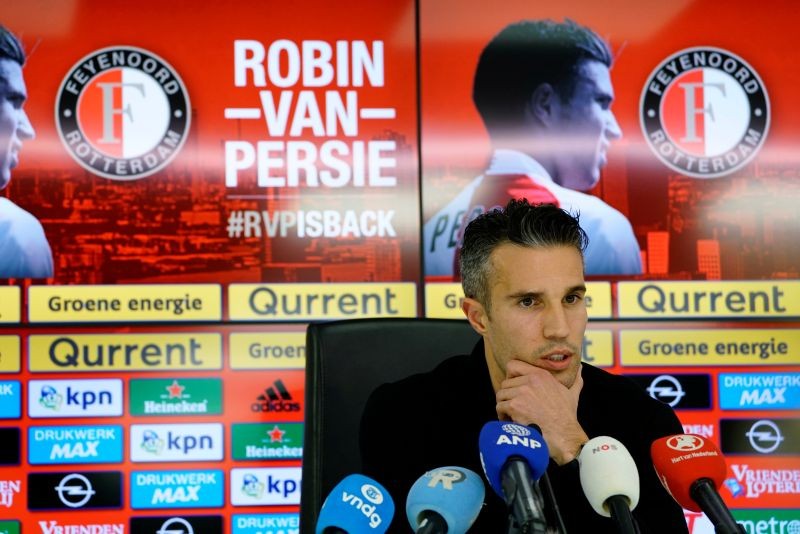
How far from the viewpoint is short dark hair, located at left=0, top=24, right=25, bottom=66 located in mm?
2627

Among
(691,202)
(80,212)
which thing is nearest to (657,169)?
(691,202)

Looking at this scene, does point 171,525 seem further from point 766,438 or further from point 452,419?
point 766,438

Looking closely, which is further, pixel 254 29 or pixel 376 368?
pixel 254 29

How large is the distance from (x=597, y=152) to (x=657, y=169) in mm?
191

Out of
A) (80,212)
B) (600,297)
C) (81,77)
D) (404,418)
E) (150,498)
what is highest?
(81,77)

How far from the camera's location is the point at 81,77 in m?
2.63

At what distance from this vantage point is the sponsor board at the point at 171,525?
2621mm

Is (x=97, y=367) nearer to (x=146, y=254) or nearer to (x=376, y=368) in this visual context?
(x=146, y=254)

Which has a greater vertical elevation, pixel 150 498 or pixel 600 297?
pixel 600 297

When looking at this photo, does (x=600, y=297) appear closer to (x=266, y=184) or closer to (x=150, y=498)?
(x=266, y=184)

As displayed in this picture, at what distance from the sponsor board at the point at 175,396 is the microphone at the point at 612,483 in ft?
6.24

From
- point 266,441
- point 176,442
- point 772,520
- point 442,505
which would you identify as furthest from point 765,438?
point 442,505

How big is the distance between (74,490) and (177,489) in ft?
0.98

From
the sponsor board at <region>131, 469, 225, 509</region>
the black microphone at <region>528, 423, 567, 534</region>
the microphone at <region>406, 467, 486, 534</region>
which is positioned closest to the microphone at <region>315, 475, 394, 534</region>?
the microphone at <region>406, 467, 486, 534</region>
